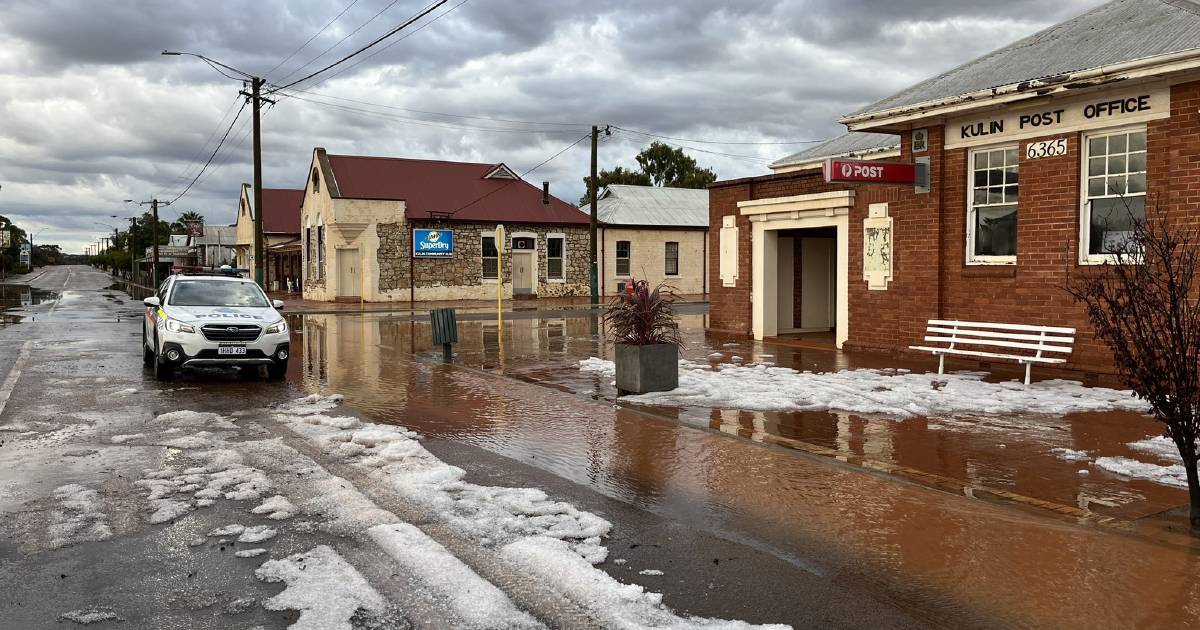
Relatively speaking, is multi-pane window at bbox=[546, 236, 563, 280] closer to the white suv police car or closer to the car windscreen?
the car windscreen

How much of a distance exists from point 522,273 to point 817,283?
23494 millimetres

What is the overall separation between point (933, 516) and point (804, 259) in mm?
14525

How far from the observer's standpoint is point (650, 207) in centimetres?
4578

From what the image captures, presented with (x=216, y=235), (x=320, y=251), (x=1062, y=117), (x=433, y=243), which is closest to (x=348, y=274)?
(x=320, y=251)

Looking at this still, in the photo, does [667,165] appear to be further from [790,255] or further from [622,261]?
[790,255]

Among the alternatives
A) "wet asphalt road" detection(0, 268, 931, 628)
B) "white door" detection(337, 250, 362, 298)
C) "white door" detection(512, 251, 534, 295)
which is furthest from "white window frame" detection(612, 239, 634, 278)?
"wet asphalt road" detection(0, 268, 931, 628)

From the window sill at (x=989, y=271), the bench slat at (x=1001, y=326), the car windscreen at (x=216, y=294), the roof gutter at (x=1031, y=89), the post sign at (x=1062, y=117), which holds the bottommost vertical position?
the bench slat at (x=1001, y=326)

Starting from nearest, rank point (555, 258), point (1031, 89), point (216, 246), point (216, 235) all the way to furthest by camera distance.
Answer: point (1031, 89)
point (555, 258)
point (216, 246)
point (216, 235)

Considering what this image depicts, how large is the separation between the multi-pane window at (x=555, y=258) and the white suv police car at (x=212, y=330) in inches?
1151

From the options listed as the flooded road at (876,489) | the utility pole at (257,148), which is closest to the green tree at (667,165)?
the utility pole at (257,148)

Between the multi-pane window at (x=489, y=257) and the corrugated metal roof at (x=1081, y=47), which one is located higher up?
the corrugated metal roof at (x=1081, y=47)

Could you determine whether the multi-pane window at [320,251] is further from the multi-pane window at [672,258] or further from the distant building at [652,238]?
the multi-pane window at [672,258]

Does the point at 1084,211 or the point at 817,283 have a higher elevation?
the point at 1084,211

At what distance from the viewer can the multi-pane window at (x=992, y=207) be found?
13.7 m
